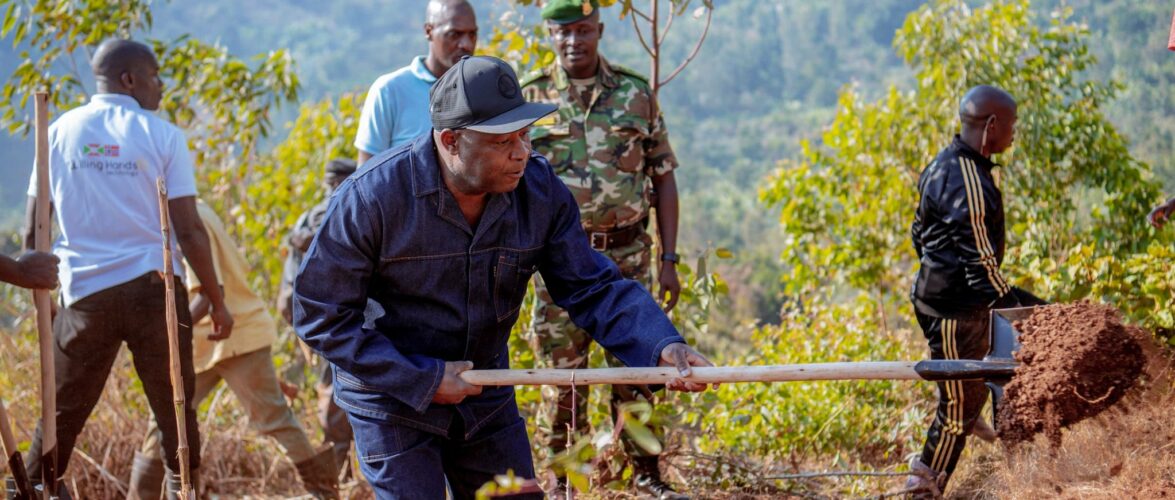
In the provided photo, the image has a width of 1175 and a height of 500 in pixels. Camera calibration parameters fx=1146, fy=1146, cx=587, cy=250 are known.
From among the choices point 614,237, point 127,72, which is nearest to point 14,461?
point 127,72

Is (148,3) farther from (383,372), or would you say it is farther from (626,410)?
(626,410)

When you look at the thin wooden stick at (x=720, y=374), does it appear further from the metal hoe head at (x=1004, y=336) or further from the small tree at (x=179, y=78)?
the small tree at (x=179, y=78)

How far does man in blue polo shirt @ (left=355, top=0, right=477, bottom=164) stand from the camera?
466cm

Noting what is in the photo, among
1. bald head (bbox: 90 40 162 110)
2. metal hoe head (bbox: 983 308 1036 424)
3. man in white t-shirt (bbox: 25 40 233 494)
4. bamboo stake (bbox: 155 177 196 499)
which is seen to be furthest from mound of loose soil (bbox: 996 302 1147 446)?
bald head (bbox: 90 40 162 110)

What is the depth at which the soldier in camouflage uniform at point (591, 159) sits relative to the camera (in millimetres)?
4676

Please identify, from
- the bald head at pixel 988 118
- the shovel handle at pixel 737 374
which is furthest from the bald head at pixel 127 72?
the bald head at pixel 988 118

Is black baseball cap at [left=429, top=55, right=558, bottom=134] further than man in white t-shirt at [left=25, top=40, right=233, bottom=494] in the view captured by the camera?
No

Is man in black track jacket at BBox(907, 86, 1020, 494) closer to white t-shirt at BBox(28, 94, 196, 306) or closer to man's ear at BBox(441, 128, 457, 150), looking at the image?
man's ear at BBox(441, 128, 457, 150)

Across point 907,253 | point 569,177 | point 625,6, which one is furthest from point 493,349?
point 907,253

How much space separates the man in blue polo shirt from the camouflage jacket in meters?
0.35

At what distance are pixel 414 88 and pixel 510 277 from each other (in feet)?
5.71

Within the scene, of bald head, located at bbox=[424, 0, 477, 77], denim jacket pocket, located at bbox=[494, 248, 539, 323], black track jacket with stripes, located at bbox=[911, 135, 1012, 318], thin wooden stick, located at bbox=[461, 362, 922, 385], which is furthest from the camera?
bald head, located at bbox=[424, 0, 477, 77]

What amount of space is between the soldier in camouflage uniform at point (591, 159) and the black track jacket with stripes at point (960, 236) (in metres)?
1.16

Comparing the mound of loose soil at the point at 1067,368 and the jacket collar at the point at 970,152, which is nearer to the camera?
the mound of loose soil at the point at 1067,368
